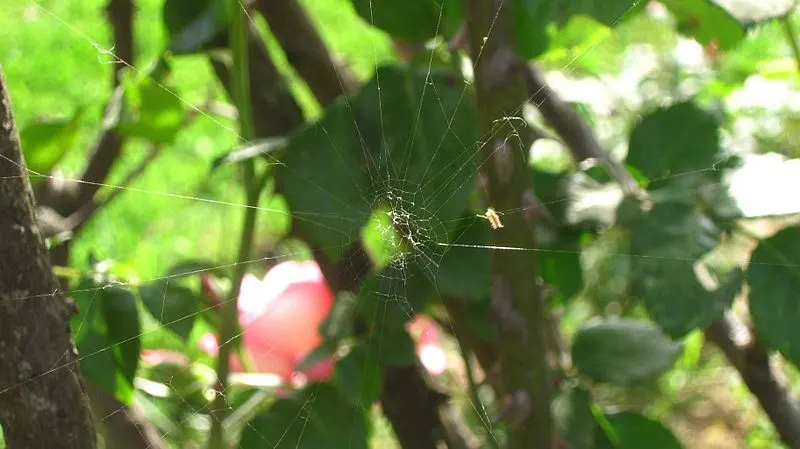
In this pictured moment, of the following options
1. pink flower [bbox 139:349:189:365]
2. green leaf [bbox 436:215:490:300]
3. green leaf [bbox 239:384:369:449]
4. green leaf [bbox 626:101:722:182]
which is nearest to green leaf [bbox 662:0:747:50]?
green leaf [bbox 626:101:722:182]

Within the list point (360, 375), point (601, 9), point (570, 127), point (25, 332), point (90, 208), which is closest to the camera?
point (25, 332)

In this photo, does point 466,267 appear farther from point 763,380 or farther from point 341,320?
point 763,380

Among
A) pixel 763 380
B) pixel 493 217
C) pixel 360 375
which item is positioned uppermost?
pixel 493 217

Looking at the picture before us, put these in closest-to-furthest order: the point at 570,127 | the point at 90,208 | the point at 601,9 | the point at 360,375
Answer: the point at 601,9, the point at 360,375, the point at 570,127, the point at 90,208

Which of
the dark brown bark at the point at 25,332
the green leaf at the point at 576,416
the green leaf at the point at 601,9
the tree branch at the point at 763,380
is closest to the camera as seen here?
the dark brown bark at the point at 25,332

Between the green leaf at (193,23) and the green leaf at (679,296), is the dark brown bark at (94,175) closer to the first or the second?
the green leaf at (193,23)

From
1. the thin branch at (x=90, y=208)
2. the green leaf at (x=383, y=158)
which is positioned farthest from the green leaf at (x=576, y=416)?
the thin branch at (x=90, y=208)

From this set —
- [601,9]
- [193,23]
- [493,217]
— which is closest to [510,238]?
[493,217]

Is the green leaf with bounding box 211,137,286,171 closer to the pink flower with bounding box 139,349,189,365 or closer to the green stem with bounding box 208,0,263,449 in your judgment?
the green stem with bounding box 208,0,263,449
